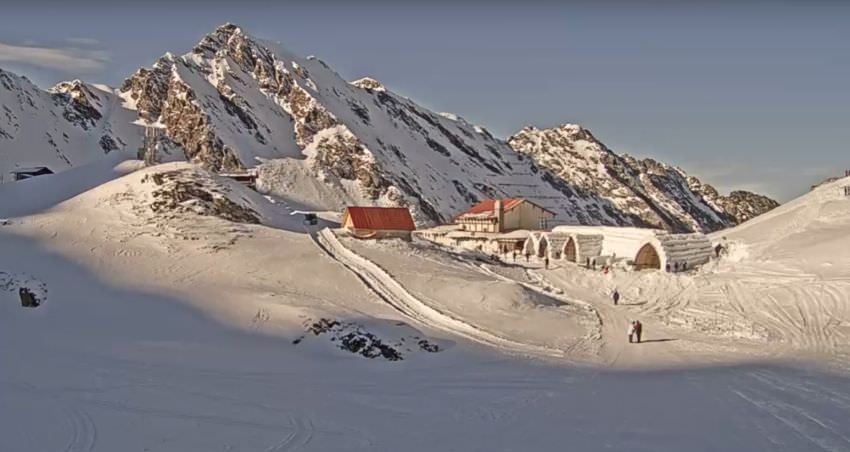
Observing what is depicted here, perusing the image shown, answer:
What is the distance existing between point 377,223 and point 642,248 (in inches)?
858

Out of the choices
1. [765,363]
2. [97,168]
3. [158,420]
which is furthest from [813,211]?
[97,168]

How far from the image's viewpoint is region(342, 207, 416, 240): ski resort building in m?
63.0

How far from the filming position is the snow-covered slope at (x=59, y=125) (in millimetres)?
138250

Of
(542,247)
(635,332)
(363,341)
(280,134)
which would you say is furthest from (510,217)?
(280,134)

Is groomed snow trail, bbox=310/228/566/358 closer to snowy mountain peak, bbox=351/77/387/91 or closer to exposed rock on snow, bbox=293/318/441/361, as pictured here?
exposed rock on snow, bbox=293/318/441/361

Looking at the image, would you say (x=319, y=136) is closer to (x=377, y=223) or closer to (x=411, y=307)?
(x=377, y=223)

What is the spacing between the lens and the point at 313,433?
17812mm

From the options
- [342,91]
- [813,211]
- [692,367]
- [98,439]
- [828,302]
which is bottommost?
[98,439]

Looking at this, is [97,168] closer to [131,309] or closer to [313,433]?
[131,309]

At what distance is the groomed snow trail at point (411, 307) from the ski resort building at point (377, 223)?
9294mm

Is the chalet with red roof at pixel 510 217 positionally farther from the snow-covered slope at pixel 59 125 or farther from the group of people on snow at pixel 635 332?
the snow-covered slope at pixel 59 125

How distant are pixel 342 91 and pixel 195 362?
502ft

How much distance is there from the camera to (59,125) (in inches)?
5989

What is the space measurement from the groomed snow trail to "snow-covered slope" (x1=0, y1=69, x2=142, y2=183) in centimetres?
10237
